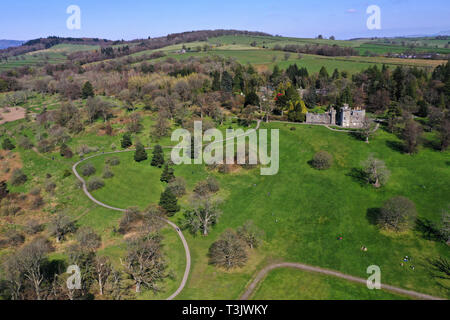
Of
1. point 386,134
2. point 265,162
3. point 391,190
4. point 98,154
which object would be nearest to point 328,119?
point 386,134

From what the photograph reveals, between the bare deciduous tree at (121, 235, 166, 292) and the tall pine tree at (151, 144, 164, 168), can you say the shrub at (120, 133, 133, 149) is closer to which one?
the tall pine tree at (151, 144, 164, 168)

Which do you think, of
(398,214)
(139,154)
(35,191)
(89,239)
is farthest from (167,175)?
(398,214)

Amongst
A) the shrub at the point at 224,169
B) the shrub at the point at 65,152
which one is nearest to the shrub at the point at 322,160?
the shrub at the point at 224,169

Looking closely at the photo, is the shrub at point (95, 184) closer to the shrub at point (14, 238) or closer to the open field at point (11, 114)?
the shrub at point (14, 238)

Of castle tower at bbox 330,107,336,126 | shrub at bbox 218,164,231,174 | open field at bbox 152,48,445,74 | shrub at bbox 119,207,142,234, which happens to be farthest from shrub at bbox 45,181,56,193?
open field at bbox 152,48,445,74

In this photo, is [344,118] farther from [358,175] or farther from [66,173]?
[66,173]
